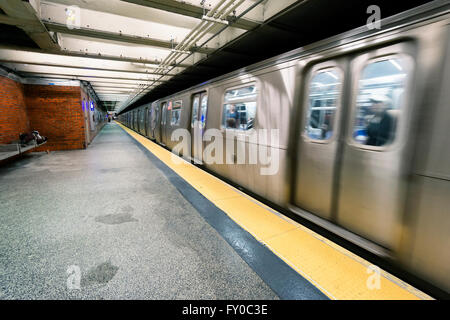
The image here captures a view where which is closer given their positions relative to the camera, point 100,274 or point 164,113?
point 100,274

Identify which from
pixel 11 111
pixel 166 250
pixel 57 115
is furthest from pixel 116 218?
pixel 57 115

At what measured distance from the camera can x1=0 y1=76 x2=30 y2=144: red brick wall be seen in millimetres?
5828

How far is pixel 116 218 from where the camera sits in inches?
111

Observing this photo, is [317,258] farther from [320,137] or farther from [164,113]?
[164,113]

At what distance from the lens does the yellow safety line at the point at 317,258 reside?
1.60m

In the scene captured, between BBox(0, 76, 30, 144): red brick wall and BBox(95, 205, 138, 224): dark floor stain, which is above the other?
BBox(0, 76, 30, 144): red brick wall

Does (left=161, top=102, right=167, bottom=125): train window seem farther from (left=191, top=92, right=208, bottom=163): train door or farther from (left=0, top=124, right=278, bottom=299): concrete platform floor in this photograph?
(left=0, top=124, right=278, bottom=299): concrete platform floor

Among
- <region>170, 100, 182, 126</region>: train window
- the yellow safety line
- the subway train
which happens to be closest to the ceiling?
the subway train

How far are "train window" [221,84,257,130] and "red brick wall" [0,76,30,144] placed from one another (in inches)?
259

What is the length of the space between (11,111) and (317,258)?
922 centimetres

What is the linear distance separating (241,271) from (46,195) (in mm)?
3817

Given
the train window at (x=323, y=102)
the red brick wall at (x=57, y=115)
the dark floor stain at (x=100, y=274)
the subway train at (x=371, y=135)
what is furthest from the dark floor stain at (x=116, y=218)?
the red brick wall at (x=57, y=115)

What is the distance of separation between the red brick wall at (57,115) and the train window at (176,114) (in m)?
4.25

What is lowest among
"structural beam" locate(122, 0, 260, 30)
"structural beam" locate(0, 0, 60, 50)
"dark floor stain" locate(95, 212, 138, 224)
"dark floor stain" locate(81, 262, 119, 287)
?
"dark floor stain" locate(81, 262, 119, 287)
